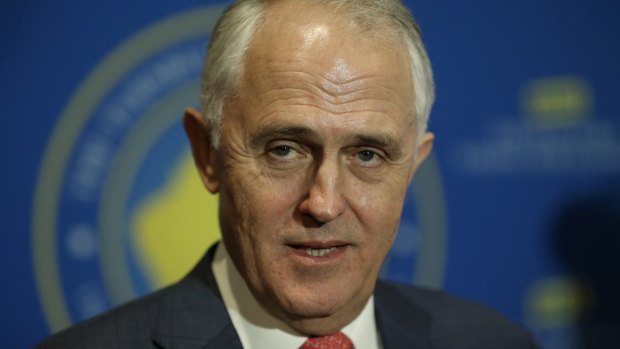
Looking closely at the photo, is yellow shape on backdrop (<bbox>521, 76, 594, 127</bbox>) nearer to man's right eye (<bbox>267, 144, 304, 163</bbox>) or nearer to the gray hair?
the gray hair

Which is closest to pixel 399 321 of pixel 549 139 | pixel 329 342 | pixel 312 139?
pixel 329 342

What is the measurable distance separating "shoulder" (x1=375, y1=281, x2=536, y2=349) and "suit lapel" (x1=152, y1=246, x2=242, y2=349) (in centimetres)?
45

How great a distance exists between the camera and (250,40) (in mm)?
1567

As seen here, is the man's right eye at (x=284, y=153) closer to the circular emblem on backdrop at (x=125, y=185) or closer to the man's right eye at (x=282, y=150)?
the man's right eye at (x=282, y=150)

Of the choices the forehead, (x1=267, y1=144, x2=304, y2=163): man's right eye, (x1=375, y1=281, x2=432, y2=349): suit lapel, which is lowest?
(x1=375, y1=281, x2=432, y2=349): suit lapel

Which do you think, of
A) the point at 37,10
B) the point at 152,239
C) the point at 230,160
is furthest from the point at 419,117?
the point at 37,10

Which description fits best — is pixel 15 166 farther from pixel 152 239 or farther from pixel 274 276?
pixel 274 276

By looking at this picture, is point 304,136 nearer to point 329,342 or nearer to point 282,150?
point 282,150

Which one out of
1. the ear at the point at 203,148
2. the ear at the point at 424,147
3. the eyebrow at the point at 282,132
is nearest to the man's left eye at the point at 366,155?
the eyebrow at the point at 282,132

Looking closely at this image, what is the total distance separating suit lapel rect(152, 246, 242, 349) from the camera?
1.64 metres

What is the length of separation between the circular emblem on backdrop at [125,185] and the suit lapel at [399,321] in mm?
813

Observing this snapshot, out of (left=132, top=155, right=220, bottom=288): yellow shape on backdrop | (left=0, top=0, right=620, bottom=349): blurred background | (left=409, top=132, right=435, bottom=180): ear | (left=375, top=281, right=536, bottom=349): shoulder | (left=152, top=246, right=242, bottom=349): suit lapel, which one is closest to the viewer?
(left=152, top=246, right=242, bottom=349): suit lapel

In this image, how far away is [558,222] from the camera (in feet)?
9.73

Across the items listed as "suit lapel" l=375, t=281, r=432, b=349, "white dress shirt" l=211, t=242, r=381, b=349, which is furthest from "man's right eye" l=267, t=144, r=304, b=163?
"suit lapel" l=375, t=281, r=432, b=349
